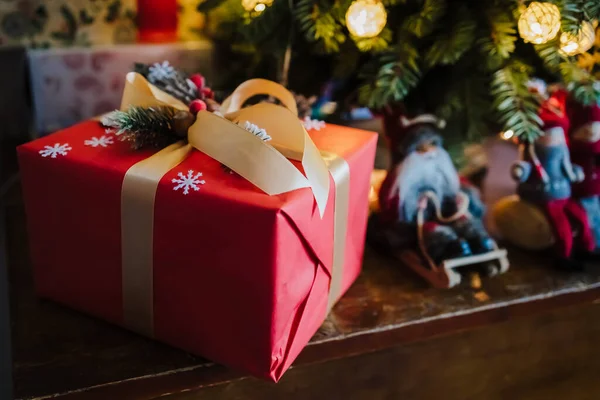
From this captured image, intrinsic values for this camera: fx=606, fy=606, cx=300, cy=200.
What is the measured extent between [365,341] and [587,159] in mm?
416

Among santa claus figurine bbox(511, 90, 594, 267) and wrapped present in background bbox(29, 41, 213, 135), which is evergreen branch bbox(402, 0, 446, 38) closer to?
santa claus figurine bbox(511, 90, 594, 267)

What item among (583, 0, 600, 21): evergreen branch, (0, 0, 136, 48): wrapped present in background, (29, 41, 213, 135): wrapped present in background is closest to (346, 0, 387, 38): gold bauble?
(583, 0, 600, 21): evergreen branch

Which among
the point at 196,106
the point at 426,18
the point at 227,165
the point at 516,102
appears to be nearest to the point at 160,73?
the point at 196,106

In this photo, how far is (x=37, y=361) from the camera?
2.11 feet

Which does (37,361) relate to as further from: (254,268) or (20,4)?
(20,4)

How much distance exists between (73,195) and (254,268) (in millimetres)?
212

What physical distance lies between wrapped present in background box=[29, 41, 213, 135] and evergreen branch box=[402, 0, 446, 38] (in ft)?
1.58

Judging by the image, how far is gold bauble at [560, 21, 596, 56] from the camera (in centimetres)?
71

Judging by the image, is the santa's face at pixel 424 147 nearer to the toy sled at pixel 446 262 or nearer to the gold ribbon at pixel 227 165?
the toy sled at pixel 446 262

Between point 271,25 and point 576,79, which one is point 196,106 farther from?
point 576,79

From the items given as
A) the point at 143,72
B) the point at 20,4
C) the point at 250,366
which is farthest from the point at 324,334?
the point at 20,4

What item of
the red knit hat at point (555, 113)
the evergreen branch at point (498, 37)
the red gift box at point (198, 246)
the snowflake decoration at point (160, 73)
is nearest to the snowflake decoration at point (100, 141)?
the red gift box at point (198, 246)

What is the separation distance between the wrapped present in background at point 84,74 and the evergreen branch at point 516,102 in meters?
0.56

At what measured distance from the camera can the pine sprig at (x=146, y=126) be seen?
24.5 inches
